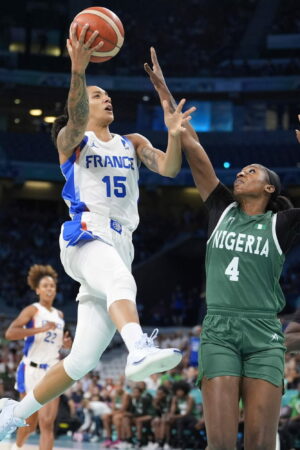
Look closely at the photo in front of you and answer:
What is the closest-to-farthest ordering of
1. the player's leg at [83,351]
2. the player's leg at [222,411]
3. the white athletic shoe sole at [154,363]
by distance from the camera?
1. the white athletic shoe sole at [154,363]
2. the player's leg at [222,411]
3. the player's leg at [83,351]

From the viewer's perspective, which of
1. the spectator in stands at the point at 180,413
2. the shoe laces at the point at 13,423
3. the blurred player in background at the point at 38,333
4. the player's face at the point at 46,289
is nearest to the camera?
the shoe laces at the point at 13,423

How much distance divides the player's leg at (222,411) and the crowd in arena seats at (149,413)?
8.01 m

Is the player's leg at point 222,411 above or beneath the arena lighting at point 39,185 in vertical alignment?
beneath

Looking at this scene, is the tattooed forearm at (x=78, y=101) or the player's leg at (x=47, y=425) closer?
the tattooed forearm at (x=78, y=101)

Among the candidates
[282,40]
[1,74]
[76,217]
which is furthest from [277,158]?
[76,217]

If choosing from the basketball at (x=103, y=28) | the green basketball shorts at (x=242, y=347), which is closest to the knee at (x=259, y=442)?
the green basketball shorts at (x=242, y=347)

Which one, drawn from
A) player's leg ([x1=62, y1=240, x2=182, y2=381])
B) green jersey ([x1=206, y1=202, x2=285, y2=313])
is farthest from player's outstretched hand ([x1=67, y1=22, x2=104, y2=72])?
green jersey ([x1=206, y1=202, x2=285, y2=313])

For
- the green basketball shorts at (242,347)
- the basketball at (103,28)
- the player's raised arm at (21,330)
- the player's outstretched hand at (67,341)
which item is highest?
the basketball at (103,28)

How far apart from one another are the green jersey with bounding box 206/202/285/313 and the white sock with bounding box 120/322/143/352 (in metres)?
0.66

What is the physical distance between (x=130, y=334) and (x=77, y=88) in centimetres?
175

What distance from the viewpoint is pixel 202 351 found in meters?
5.28

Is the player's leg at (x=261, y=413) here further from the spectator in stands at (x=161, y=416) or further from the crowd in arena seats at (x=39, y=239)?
the crowd in arena seats at (x=39, y=239)

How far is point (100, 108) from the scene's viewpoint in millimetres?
6082

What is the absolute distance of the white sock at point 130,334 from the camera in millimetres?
4879
